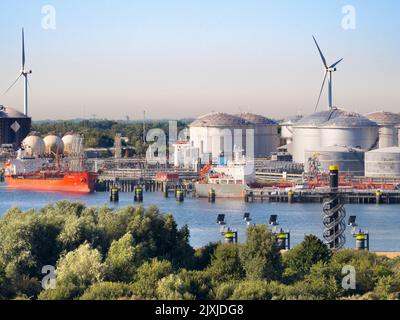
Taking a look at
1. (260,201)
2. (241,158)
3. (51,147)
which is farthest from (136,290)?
(51,147)

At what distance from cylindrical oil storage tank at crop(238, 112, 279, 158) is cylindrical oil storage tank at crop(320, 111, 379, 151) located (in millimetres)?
6561

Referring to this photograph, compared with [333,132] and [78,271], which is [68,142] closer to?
[333,132]

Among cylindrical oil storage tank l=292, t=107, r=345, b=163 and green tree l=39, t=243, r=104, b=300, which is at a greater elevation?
cylindrical oil storage tank l=292, t=107, r=345, b=163

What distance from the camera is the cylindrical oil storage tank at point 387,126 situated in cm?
5325

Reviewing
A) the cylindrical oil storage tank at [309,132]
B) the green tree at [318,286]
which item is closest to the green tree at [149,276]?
the green tree at [318,286]

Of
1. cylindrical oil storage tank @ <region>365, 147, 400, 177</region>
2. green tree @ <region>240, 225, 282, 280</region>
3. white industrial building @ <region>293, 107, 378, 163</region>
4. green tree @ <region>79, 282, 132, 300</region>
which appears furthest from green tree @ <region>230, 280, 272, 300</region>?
white industrial building @ <region>293, 107, 378, 163</region>

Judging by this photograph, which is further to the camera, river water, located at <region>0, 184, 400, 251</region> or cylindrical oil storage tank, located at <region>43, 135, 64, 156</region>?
cylindrical oil storage tank, located at <region>43, 135, 64, 156</region>

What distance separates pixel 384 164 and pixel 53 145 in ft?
60.7

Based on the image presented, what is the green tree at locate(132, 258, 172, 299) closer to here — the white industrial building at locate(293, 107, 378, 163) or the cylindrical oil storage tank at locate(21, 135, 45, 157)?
the white industrial building at locate(293, 107, 378, 163)

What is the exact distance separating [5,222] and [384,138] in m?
37.7

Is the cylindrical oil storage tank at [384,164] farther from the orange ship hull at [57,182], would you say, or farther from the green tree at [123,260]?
the green tree at [123,260]

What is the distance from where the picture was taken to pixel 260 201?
38.2m

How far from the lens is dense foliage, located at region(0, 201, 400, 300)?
14.0 m
